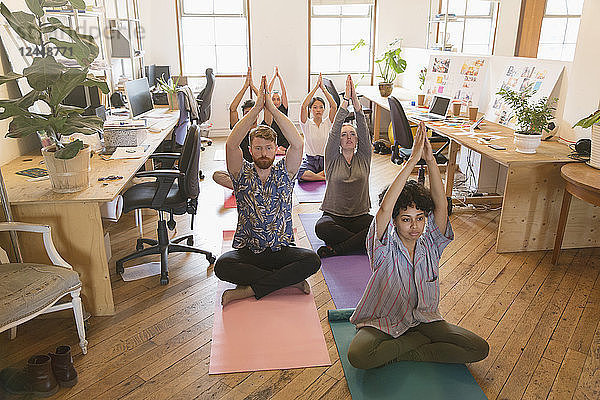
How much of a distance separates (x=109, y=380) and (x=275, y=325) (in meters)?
0.83

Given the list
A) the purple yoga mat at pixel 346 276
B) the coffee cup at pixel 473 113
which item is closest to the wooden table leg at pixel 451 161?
the coffee cup at pixel 473 113

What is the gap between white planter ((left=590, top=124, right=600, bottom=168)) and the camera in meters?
3.01

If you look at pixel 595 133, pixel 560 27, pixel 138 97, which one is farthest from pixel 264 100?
pixel 560 27

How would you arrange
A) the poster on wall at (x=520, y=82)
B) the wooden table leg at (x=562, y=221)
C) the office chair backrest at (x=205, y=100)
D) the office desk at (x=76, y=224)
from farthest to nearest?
the office chair backrest at (x=205, y=100) → the poster on wall at (x=520, y=82) → the wooden table leg at (x=562, y=221) → the office desk at (x=76, y=224)

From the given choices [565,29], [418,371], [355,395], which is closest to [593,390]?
[418,371]

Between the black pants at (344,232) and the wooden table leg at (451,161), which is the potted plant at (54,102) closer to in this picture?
the black pants at (344,232)

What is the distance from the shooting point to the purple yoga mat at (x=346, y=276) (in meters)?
2.85

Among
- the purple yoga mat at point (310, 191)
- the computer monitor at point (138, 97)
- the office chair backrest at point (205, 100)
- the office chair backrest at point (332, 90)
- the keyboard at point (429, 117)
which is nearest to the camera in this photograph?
the computer monitor at point (138, 97)

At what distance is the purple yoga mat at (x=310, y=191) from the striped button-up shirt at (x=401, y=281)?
231cm

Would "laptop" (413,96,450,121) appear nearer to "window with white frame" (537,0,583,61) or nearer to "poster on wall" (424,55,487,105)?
"poster on wall" (424,55,487,105)

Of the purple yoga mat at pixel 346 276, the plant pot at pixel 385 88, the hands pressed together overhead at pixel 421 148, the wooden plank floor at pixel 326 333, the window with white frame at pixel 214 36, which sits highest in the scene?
the window with white frame at pixel 214 36

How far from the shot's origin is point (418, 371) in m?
2.20

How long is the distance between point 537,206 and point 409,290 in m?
1.65

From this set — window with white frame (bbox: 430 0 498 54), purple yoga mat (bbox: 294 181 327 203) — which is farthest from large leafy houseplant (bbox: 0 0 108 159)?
window with white frame (bbox: 430 0 498 54)
